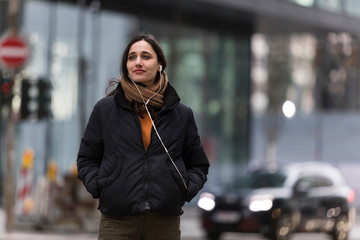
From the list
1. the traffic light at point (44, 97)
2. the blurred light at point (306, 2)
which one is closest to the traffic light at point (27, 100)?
the traffic light at point (44, 97)

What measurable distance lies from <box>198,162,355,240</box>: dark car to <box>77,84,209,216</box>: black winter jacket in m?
12.9

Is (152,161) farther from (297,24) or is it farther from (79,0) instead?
(297,24)

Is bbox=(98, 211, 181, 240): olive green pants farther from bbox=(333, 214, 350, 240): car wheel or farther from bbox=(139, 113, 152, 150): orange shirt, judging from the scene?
bbox=(333, 214, 350, 240): car wheel

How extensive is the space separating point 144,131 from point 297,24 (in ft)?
81.4

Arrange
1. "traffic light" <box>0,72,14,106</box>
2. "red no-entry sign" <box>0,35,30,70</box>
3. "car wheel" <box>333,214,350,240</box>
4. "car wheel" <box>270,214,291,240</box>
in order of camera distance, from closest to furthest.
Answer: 1. "traffic light" <box>0,72,14,106</box>
2. "red no-entry sign" <box>0,35,30,70</box>
3. "car wheel" <box>270,214,291,240</box>
4. "car wheel" <box>333,214,350,240</box>

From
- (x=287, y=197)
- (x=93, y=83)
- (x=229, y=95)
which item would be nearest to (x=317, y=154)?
(x=229, y=95)

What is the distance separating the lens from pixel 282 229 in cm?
1756

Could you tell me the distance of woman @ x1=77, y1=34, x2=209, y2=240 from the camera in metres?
4.56

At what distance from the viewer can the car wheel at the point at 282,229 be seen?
57.1ft

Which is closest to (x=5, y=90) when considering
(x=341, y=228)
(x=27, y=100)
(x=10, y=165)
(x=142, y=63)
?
(x=27, y=100)

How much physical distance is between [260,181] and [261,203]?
3.64ft

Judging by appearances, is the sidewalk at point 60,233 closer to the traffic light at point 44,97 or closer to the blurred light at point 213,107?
the traffic light at point 44,97

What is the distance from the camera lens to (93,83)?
26922mm

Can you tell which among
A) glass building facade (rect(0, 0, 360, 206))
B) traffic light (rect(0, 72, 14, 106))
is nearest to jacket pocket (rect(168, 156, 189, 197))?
traffic light (rect(0, 72, 14, 106))
